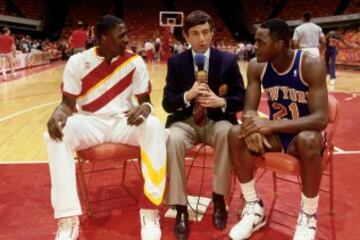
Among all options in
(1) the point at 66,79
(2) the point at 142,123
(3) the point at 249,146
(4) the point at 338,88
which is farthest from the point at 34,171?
(4) the point at 338,88

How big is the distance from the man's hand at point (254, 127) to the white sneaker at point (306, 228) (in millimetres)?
529

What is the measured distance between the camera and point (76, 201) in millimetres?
2641

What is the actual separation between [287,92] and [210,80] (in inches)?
23.5

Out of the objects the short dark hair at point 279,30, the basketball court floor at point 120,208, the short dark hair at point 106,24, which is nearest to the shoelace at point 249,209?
the basketball court floor at point 120,208

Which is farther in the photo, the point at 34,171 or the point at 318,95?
the point at 34,171

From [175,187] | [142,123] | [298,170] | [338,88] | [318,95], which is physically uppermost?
[318,95]

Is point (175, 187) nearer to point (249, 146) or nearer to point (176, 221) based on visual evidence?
point (176, 221)

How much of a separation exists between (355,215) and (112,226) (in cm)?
166

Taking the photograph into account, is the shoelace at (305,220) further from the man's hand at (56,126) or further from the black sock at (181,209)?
the man's hand at (56,126)

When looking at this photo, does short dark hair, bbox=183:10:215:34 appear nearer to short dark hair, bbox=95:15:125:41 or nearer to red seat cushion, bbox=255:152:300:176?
short dark hair, bbox=95:15:125:41

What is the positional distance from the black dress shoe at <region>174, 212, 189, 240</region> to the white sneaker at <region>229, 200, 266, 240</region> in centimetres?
28

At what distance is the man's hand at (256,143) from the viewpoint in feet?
8.84

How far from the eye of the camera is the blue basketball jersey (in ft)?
9.19

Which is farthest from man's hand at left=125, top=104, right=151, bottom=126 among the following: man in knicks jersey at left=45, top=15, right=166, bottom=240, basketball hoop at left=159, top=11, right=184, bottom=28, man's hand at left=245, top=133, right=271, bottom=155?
basketball hoop at left=159, top=11, right=184, bottom=28
